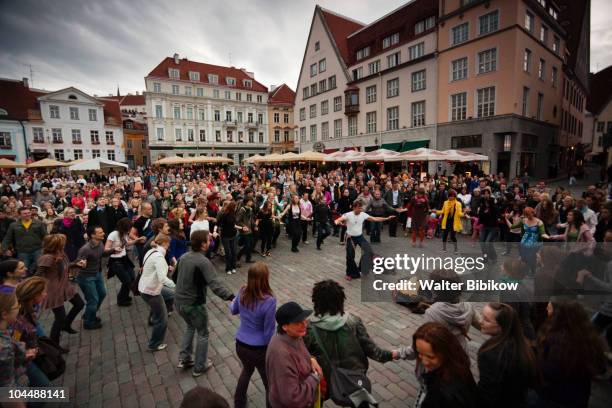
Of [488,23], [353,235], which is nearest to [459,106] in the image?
[488,23]

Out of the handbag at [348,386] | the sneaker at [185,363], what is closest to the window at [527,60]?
the handbag at [348,386]

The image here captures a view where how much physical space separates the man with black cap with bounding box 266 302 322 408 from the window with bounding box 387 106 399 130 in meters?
32.6

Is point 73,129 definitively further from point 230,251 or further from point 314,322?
point 314,322

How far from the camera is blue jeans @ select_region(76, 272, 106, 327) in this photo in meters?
5.21

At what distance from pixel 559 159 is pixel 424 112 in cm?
1826

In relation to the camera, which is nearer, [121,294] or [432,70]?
[121,294]

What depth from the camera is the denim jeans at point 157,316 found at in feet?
14.5

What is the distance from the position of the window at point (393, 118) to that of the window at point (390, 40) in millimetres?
7303

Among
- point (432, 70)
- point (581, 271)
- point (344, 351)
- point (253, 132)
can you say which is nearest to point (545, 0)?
point (432, 70)

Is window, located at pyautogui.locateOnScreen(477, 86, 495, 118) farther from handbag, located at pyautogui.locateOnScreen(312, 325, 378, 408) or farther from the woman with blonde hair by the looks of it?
the woman with blonde hair

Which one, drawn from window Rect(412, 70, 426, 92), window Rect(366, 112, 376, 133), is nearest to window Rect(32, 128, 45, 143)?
window Rect(366, 112, 376, 133)

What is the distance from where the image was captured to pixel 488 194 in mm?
8578

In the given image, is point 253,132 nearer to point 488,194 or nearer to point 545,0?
point 545,0

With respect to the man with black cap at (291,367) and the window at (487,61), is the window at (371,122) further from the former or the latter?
the man with black cap at (291,367)
